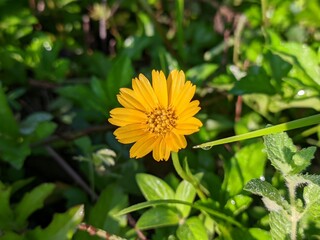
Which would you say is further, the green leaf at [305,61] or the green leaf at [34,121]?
the green leaf at [34,121]

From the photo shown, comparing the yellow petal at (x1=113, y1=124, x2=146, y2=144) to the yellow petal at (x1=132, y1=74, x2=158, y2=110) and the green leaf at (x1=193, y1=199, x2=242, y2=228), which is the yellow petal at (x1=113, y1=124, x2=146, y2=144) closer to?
the yellow petal at (x1=132, y1=74, x2=158, y2=110)

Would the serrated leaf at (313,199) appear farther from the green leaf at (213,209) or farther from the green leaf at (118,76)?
the green leaf at (118,76)

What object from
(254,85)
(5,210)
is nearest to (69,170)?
(5,210)

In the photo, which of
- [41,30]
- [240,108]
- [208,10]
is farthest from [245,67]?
[41,30]

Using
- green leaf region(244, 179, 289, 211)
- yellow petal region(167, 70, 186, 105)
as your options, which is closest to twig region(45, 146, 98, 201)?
yellow petal region(167, 70, 186, 105)

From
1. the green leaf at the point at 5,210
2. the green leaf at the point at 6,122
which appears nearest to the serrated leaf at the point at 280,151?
the green leaf at the point at 5,210

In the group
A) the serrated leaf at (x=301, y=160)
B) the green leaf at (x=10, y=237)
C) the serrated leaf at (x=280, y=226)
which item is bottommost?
the serrated leaf at (x=280, y=226)

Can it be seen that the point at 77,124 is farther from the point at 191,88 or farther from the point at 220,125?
the point at 191,88
